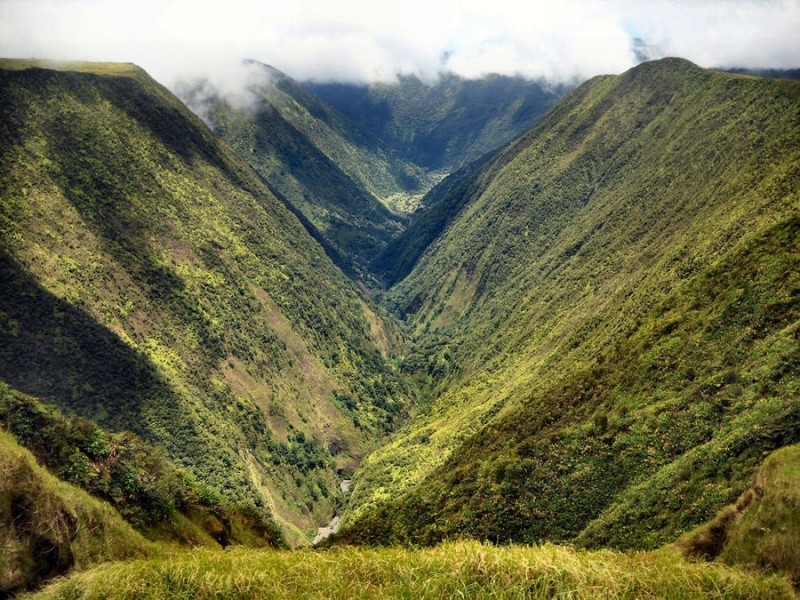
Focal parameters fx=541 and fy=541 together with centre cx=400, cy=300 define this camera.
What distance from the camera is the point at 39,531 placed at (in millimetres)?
22531

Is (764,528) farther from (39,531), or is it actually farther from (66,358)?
(66,358)

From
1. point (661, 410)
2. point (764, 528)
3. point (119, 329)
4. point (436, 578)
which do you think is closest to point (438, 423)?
point (119, 329)

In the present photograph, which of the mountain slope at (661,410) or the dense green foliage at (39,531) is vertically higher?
the dense green foliage at (39,531)

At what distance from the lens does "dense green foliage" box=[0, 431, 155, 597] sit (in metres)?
19.8

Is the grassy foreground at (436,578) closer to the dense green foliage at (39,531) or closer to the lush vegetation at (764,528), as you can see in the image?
the lush vegetation at (764,528)

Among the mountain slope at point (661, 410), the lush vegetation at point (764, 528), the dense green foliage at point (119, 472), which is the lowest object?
the mountain slope at point (661, 410)

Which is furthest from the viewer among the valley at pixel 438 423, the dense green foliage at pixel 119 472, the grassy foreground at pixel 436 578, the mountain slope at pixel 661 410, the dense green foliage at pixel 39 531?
the mountain slope at pixel 661 410

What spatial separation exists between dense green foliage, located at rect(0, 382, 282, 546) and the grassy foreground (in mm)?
29055

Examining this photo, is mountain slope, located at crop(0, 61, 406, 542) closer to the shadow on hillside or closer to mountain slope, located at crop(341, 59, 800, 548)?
the shadow on hillside

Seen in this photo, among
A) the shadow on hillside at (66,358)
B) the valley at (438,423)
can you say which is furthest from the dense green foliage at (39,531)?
the shadow on hillside at (66,358)

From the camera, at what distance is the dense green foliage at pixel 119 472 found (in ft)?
135

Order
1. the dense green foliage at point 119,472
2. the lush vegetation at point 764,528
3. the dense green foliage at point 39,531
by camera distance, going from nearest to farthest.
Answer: the lush vegetation at point 764,528
the dense green foliage at point 39,531
the dense green foliage at point 119,472

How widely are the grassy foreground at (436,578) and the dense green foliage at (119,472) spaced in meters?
29.1

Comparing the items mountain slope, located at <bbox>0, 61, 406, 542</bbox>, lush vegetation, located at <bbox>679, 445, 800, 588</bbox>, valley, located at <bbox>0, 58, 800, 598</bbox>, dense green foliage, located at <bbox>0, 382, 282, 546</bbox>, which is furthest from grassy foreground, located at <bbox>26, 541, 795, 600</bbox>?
mountain slope, located at <bbox>0, 61, 406, 542</bbox>
